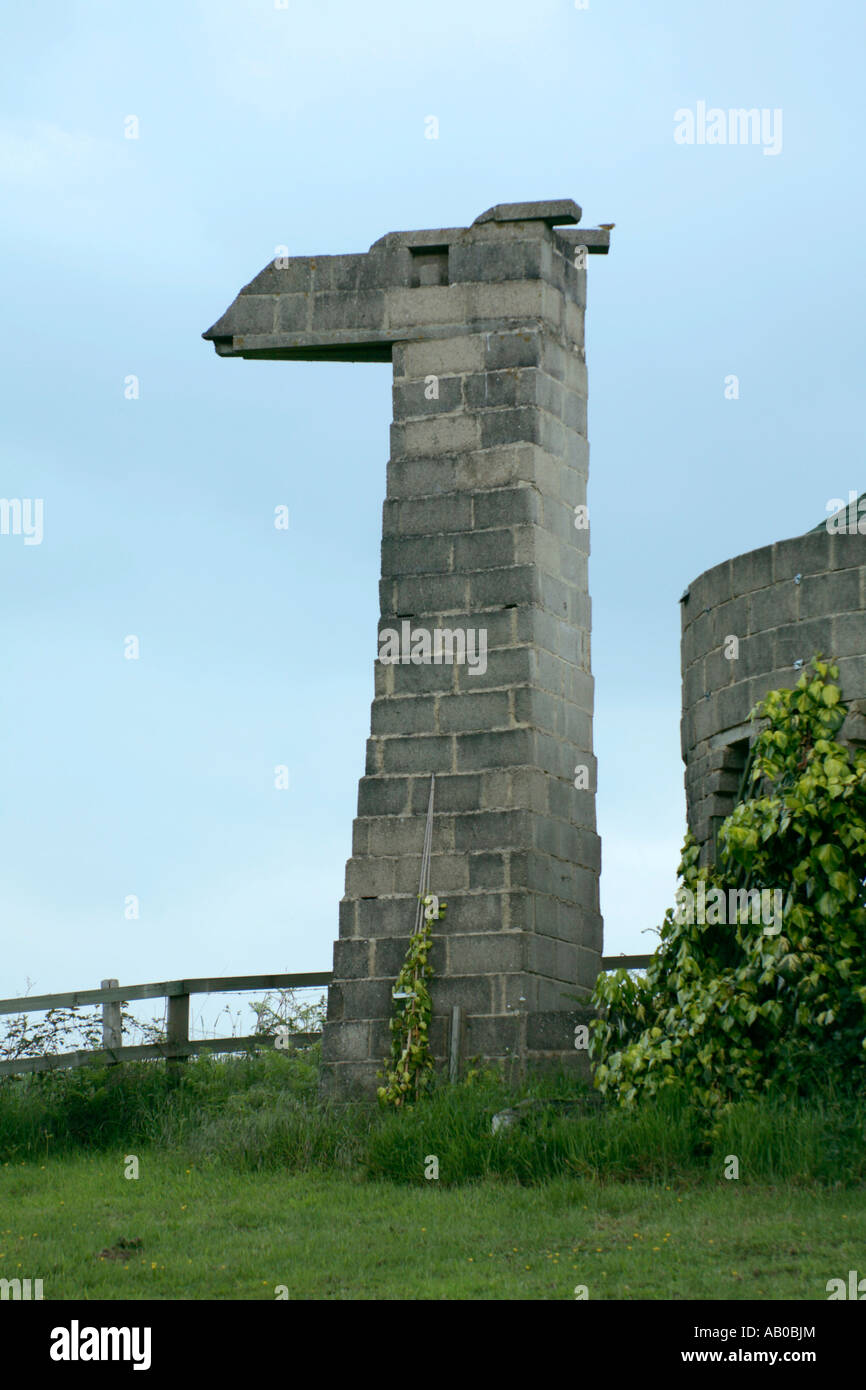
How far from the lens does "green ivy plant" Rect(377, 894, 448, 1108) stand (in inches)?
476

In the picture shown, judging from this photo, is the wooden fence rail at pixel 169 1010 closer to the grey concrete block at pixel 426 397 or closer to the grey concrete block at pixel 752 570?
the grey concrete block at pixel 752 570

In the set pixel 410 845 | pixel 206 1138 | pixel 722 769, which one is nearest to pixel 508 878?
pixel 410 845

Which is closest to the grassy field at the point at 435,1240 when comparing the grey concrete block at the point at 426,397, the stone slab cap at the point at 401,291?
the grey concrete block at the point at 426,397

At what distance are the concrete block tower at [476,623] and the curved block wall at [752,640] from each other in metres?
1.16

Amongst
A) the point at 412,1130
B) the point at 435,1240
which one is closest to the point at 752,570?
the point at 412,1130

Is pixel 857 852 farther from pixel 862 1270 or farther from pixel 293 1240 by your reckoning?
pixel 293 1240

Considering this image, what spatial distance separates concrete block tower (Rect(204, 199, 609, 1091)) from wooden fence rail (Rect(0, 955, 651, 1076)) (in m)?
1.20

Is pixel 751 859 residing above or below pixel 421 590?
below

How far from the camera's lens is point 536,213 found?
45.2 ft

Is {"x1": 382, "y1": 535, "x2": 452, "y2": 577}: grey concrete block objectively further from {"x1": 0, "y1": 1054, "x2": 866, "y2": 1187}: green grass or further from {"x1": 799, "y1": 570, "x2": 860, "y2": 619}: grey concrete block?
{"x1": 0, "y1": 1054, "x2": 866, "y2": 1187}: green grass

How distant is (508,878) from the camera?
12.6 meters

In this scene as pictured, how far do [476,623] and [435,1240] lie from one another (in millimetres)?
5383

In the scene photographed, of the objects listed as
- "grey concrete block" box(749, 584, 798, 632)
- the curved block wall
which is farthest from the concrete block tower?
"grey concrete block" box(749, 584, 798, 632)
